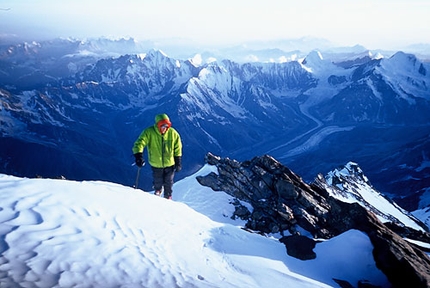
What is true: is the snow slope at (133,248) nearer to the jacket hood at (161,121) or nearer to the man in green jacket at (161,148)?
the man in green jacket at (161,148)

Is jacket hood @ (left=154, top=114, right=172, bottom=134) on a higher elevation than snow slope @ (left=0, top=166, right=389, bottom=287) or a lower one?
higher

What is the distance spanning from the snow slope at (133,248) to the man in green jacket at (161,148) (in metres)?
2.31

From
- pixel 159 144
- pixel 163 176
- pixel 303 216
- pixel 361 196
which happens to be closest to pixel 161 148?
pixel 159 144

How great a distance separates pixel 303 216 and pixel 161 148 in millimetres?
12382

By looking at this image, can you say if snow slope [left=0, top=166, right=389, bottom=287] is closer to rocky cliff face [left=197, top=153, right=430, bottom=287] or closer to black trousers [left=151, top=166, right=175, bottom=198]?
rocky cliff face [left=197, top=153, right=430, bottom=287]

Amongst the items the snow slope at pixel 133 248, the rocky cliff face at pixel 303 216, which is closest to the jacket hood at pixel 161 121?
the snow slope at pixel 133 248

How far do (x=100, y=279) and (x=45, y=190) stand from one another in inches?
171

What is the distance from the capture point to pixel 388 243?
38.1 ft

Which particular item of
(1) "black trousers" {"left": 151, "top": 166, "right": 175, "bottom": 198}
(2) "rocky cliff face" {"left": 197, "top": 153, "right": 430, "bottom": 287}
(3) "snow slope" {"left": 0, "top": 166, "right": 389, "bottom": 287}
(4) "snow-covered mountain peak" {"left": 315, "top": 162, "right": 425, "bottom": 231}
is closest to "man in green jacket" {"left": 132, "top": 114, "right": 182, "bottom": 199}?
(1) "black trousers" {"left": 151, "top": 166, "right": 175, "bottom": 198}

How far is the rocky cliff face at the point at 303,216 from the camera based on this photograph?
1119 centimetres

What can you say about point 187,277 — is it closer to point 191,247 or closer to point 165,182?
point 191,247

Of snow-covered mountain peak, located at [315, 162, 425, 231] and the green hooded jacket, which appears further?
snow-covered mountain peak, located at [315, 162, 425, 231]

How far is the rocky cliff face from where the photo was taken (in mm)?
11188

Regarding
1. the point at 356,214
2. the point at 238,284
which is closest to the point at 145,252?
the point at 238,284
